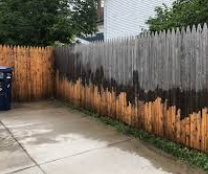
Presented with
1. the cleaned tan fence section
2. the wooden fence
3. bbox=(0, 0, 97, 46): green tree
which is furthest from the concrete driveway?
bbox=(0, 0, 97, 46): green tree

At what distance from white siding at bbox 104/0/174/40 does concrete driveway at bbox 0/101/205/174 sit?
8.15 meters

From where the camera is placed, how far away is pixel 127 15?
15812mm

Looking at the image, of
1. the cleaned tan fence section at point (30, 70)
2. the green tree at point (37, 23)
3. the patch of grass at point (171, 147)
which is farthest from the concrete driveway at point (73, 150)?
the green tree at point (37, 23)

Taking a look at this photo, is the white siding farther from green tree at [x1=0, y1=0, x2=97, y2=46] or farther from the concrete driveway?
the concrete driveway

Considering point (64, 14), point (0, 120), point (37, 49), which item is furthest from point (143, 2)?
point (0, 120)

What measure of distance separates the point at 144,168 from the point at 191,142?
1182 millimetres

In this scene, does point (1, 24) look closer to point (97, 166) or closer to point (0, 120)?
point (0, 120)

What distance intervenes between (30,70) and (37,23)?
4.86 meters

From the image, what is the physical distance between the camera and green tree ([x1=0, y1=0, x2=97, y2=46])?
14.6m

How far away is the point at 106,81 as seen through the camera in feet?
26.0

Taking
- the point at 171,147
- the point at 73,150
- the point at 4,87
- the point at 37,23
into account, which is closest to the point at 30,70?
the point at 4,87

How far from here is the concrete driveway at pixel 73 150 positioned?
466 cm

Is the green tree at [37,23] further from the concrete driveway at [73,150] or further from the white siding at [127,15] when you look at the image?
the concrete driveway at [73,150]

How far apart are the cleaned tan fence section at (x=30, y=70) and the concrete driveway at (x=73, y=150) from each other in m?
2.88
